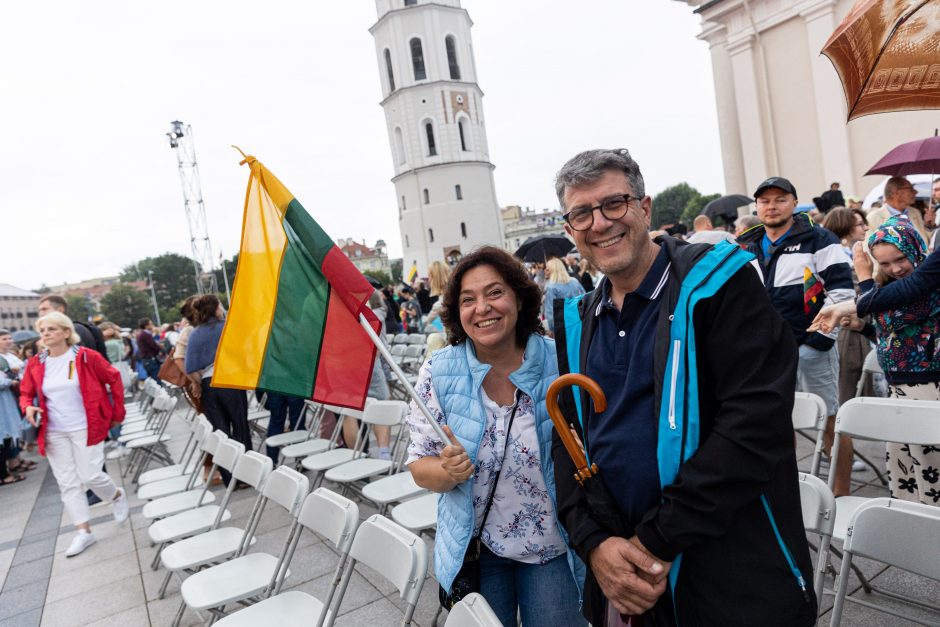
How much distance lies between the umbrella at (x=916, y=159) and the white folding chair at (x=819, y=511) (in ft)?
15.0

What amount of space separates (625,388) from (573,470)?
0.35 meters

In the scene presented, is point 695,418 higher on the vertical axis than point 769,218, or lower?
lower

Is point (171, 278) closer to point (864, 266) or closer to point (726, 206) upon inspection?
point (726, 206)

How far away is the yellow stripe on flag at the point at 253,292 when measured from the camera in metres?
2.56

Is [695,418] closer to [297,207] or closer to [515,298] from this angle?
[515,298]

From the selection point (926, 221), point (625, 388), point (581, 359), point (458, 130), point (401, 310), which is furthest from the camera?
point (458, 130)

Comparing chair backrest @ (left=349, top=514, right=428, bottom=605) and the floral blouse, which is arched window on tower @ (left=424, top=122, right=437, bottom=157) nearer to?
chair backrest @ (left=349, top=514, right=428, bottom=605)

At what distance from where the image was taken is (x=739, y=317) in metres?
1.41

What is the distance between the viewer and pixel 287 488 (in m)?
3.32

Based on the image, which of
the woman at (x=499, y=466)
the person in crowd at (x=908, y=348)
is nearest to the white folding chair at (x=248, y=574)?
the woman at (x=499, y=466)

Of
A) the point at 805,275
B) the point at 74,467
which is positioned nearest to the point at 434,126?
the point at 74,467

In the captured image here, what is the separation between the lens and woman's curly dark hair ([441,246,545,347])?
224 centimetres

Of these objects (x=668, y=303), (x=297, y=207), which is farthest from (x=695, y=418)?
(x=297, y=207)

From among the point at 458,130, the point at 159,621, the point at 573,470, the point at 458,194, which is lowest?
the point at 159,621
